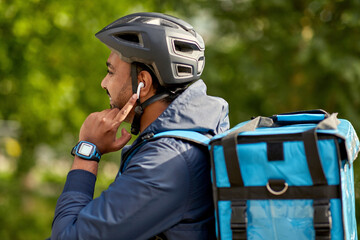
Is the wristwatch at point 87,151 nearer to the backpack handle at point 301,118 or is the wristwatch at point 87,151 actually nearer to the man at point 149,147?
the man at point 149,147

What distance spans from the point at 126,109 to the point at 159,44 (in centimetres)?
38

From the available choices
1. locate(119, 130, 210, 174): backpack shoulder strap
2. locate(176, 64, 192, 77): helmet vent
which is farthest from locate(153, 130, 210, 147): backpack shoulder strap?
locate(176, 64, 192, 77): helmet vent

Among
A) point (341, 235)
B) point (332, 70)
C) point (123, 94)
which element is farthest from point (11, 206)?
point (341, 235)

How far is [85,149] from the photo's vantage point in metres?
2.55

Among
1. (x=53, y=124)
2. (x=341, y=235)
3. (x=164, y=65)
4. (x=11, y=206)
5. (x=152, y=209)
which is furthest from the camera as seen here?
(x=11, y=206)

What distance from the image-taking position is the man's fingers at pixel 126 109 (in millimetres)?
2662

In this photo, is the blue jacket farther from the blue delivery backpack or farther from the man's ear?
the man's ear

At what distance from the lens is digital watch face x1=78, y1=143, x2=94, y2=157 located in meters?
2.53

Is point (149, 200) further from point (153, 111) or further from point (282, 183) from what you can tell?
point (153, 111)

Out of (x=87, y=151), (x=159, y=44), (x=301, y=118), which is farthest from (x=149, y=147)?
(x=301, y=118)

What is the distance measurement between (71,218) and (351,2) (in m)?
5.62

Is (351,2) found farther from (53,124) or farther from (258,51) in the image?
(53,124)

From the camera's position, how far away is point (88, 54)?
1195 centimetres

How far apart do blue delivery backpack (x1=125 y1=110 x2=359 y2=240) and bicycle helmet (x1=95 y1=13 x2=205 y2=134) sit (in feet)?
2.30
